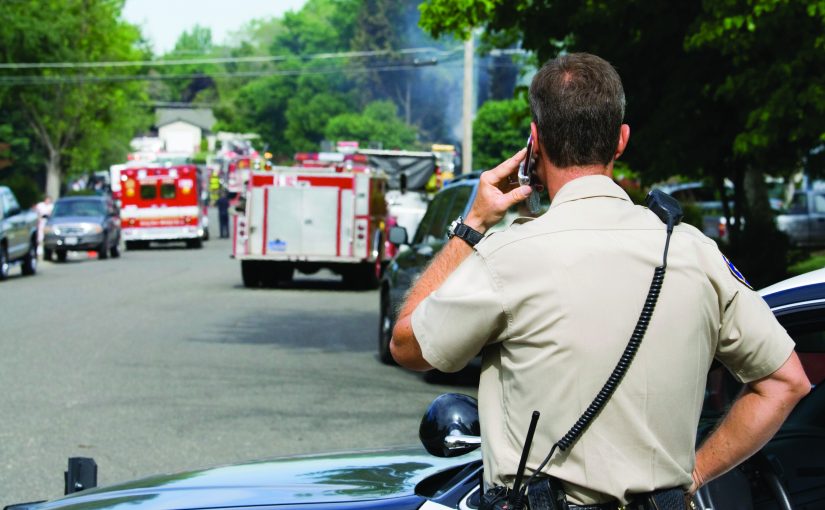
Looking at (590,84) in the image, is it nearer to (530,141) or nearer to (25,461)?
(530,141)

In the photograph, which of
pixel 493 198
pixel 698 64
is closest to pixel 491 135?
pixel 698 64

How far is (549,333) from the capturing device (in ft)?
8.04

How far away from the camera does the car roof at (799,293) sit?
9.97 ft

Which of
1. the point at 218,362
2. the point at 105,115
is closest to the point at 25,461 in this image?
the point at 218,362

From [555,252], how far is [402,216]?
2756 cm

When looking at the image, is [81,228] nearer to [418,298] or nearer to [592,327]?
[418,298]

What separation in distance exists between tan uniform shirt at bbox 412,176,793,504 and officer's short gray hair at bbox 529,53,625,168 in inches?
3.3

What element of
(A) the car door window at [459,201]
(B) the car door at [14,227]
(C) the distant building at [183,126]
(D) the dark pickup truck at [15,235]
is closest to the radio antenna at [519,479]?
(A) the car door window at [459,201]

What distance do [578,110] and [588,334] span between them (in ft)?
1.42

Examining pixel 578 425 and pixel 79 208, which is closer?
pixel 578 425

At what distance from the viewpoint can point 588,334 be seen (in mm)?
2439

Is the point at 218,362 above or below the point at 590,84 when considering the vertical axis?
below

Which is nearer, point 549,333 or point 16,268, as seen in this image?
point 549,333

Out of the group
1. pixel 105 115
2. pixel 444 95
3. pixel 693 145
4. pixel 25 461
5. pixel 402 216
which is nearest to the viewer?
pixel 25 461
